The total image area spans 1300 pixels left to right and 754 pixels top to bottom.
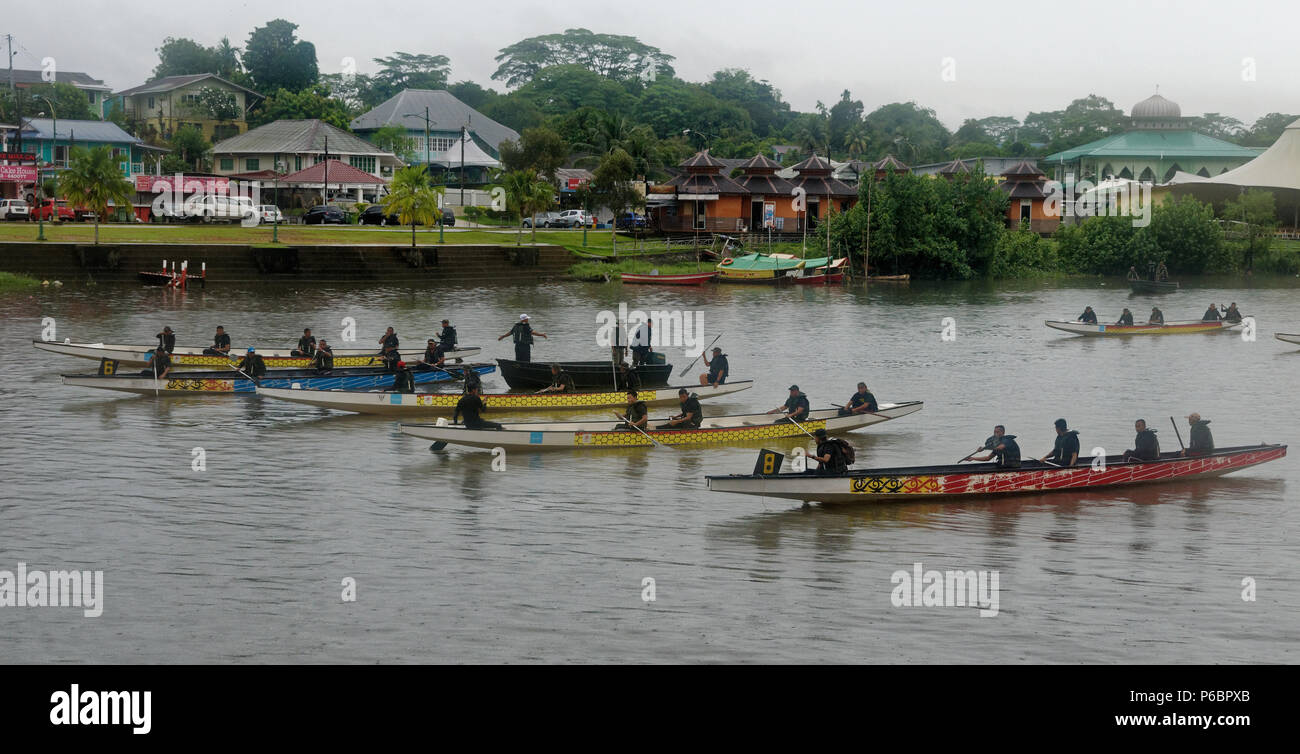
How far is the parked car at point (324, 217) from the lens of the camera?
245 ft

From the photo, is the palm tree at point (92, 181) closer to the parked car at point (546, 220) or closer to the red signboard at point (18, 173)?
the red signboard at point (18, 173)

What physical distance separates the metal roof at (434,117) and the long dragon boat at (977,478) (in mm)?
95934

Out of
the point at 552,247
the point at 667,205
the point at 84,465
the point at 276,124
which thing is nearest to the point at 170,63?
the point at 276,124

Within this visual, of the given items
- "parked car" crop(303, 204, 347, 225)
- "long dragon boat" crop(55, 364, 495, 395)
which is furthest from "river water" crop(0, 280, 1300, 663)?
"parked car" crop(303, 204, 347, 225)

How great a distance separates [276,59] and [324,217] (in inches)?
1922

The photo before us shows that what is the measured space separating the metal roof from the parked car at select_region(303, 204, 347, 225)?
3821cm

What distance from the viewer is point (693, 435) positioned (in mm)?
25859

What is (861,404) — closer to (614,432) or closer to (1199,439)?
(614,432)

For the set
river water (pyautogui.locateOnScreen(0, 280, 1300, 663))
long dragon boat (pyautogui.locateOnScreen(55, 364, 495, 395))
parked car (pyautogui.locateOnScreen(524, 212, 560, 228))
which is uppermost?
parked car (pyautogui.locateOnScreen(524, 212, 560, 228))

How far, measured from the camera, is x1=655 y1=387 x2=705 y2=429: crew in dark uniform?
25.6m

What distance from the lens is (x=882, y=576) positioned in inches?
705

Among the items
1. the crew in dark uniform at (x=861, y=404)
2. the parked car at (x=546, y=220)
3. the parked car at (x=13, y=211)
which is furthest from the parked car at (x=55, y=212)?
the crew in dark uniform at (x=861, y=404)

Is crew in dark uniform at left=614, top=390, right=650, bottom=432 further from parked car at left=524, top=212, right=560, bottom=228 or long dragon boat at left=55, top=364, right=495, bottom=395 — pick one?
parked car at left=524, top=212, right=560, bottom=228
